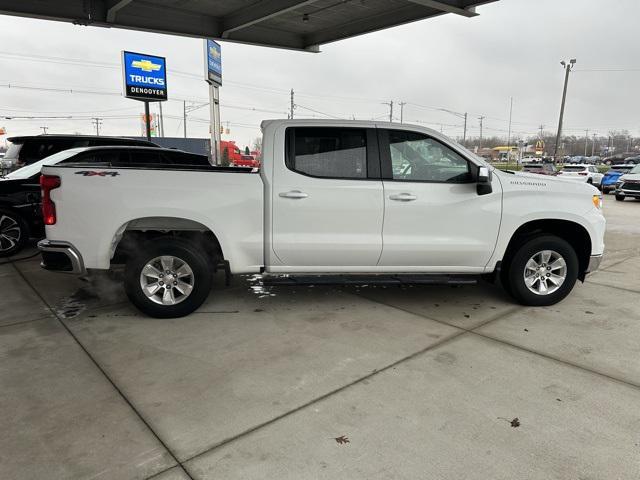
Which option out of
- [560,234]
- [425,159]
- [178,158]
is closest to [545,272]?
[560,234]

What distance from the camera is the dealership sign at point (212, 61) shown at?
56.9 ft

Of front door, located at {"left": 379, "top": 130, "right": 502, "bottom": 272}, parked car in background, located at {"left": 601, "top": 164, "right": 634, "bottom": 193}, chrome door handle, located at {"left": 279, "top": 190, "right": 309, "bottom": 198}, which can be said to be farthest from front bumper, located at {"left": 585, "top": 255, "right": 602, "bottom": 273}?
parked car in background, located at {"left": 601, "top": 164, "right": 634, "bottom": 193}

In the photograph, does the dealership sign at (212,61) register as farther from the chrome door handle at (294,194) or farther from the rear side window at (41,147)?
the chrome door handle at (294,194)

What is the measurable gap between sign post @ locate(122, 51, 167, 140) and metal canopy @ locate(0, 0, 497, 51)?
7.80m

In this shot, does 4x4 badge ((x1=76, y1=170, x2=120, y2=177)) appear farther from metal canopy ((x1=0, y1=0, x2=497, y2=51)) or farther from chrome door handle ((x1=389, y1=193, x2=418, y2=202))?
metal canopy ((x1=0, y1=0, x2=497, y2=51))

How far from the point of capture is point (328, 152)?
4.83m

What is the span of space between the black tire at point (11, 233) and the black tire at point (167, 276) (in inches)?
169

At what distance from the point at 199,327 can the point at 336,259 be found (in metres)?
1.55

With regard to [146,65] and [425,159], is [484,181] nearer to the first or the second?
[425,159]

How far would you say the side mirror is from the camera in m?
4.68

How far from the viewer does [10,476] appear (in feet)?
8.06

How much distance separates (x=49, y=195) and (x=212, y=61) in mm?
14714

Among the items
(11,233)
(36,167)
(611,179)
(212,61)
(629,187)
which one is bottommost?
(11,233)

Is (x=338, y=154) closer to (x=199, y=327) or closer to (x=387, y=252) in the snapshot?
(x=387, y=252)
